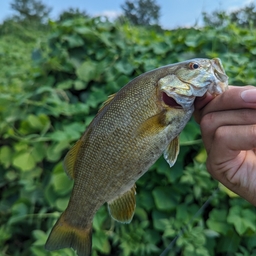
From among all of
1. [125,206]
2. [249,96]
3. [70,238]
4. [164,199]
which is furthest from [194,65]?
[164,199]

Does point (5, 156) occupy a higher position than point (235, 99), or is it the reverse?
point (235, 99)

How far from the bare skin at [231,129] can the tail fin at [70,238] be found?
46 centimetres

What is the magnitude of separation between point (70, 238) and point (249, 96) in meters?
0.66

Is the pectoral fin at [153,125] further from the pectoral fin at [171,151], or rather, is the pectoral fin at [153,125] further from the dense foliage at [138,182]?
the dense foliage at [138,182]

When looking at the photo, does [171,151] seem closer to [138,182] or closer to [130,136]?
[130,136]

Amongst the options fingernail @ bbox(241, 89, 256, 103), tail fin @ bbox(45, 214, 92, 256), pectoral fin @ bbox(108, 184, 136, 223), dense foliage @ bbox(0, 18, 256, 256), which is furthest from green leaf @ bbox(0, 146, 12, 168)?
fingernail @ bbox(241, 89, 256, 103)

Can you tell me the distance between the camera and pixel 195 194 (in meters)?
2.16

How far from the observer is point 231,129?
105cm

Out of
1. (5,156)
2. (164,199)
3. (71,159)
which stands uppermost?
(71,159)

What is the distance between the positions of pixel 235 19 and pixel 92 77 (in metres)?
1.94

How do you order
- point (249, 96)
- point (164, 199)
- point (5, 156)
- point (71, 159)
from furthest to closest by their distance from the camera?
point (5, 156)
point (164, 199)
point (71, 159)
point (249, 96)

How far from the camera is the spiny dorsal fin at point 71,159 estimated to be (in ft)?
3.66

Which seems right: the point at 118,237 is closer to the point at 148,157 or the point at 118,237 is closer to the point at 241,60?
the point at 148,157

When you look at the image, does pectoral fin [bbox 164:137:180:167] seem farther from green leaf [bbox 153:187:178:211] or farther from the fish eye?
green leaf [bbox 153:187:178:211]
